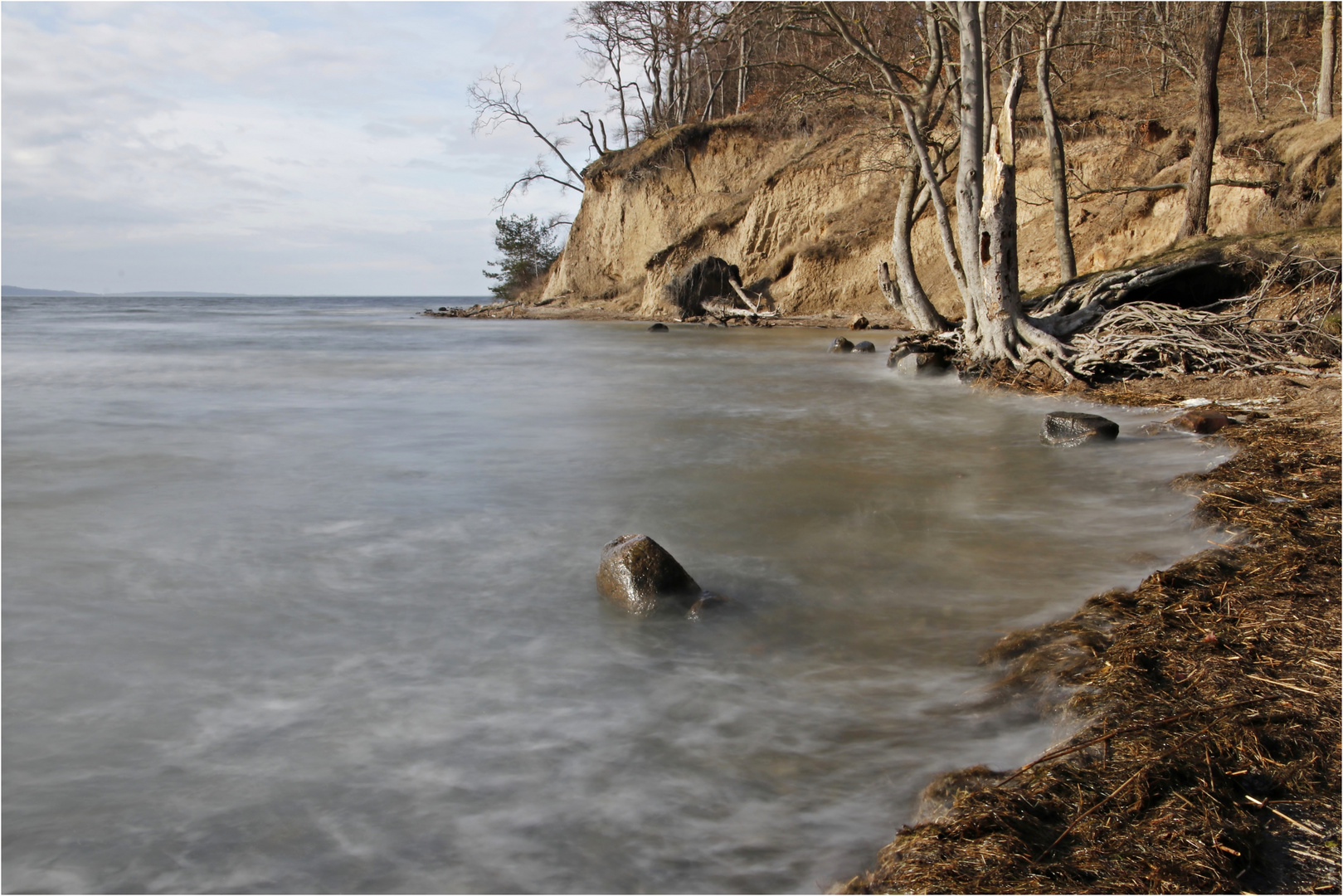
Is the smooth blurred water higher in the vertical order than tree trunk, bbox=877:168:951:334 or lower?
lower

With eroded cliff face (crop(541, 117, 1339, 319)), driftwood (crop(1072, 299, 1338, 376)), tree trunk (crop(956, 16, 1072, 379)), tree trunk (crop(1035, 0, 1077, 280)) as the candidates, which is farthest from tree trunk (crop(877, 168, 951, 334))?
driftwood (crop(1072, 299, 1338, 376))

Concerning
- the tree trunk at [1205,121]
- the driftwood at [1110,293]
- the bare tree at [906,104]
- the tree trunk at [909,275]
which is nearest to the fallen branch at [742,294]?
the bare tree at [906,104]

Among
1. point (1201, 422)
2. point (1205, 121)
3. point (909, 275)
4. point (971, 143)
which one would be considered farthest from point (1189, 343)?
point (1205, 121)

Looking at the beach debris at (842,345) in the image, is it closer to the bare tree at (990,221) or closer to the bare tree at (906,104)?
the bare tree at (906,104)

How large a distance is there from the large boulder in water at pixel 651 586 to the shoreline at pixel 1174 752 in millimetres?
1231

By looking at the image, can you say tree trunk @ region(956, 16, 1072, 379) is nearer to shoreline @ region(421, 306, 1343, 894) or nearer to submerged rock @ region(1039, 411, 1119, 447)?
submerged rock @ region(1039, 411, 1119, 447)

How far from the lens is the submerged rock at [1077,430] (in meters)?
6.78

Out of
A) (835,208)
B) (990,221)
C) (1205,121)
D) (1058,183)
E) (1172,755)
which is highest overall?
(835,208)

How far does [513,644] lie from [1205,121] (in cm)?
1476

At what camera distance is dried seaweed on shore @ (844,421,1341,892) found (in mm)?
1953

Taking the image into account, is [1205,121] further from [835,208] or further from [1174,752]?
[1174,752]

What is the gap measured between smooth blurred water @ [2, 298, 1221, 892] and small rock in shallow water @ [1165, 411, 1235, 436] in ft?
1.12

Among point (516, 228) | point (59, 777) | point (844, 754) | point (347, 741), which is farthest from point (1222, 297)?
point (516, 228)

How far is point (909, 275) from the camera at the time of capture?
14.2m
